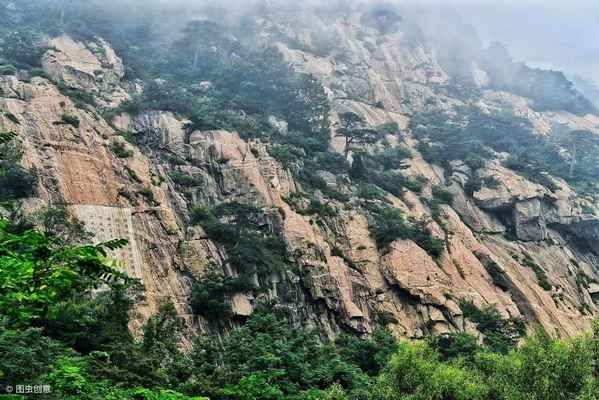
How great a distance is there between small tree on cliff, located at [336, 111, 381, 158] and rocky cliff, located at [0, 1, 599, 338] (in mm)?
1711

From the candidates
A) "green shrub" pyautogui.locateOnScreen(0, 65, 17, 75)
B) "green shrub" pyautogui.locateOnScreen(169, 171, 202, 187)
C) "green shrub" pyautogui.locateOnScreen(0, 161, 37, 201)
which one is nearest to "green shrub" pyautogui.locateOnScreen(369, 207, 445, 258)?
"green shrub" pyautogui.locateOnScreen(169, 171, 202, 187)

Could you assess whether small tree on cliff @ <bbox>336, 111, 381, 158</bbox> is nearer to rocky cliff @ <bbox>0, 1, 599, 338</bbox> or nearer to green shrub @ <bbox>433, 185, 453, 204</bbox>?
rocky cliff @ <bbox>0, 1, 599, 338</bbox>

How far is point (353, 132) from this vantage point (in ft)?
223

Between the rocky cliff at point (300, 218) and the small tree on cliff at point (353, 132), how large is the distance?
171cm

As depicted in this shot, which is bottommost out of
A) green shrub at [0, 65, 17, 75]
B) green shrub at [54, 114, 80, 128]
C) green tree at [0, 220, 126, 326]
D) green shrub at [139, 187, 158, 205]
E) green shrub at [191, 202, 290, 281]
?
green shrub at [191, 202, 290, 281]

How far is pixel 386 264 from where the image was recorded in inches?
1714

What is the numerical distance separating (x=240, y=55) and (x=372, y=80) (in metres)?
25.1

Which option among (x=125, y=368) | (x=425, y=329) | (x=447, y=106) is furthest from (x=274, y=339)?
(x=447, y=106)

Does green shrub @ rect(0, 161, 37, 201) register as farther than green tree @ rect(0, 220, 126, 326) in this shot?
Yes

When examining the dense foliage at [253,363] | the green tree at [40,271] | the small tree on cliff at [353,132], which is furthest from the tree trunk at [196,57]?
the green tree at [40,271]

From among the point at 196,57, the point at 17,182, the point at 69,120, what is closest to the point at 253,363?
the point at 17,182

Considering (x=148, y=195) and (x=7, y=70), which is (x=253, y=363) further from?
(x=7, y=70)

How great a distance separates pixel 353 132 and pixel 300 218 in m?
28.0

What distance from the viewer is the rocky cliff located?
33156mm
